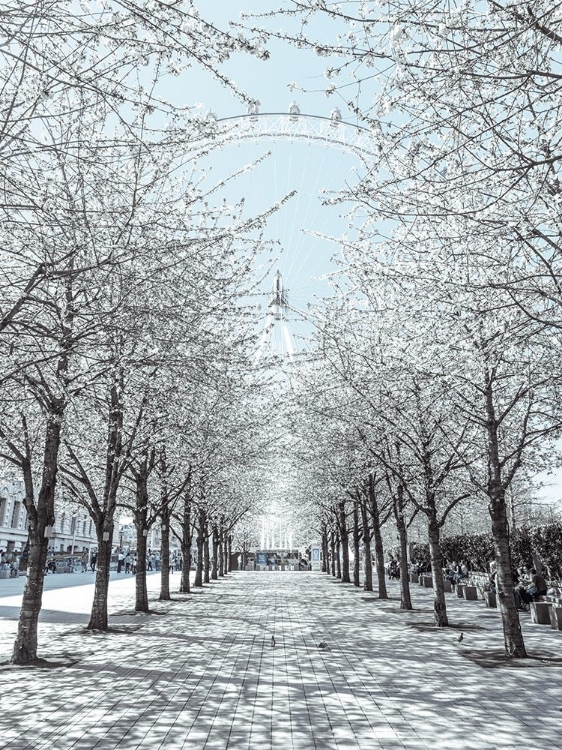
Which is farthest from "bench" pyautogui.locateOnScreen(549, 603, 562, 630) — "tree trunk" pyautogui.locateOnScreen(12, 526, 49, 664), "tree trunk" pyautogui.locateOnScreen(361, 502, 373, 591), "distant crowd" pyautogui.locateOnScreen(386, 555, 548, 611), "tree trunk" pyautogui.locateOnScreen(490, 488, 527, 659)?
"tree trunk" pyautogui.locateOnScreen(12, 526, 49, 664)

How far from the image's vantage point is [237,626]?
57.3ft

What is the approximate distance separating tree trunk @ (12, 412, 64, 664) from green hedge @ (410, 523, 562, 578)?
24.2 m

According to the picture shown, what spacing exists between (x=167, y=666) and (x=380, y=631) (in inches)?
275

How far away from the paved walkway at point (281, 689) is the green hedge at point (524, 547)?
13052mm

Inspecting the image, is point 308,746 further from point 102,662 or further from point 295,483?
point 295,483

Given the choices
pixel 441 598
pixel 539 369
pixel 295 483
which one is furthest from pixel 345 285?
pixel 295 483

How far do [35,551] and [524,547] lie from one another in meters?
26.8

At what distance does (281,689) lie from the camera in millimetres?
9500

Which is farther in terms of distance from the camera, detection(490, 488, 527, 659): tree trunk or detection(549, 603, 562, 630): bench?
detection(549, 603, 562, 630): bench

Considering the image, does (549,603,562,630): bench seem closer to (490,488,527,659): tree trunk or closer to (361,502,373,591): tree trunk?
(490,488,527,659): tree trunk

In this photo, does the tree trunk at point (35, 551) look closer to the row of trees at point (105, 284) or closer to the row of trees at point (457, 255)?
the row of trees at point (105, 284)

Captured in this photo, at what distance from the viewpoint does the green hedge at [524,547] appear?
96.0 feet

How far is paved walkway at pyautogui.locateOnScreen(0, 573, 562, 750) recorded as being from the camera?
705cm

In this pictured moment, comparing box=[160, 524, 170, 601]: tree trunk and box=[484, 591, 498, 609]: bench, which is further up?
box=[160, 524, 170, 601]: tree trunk
